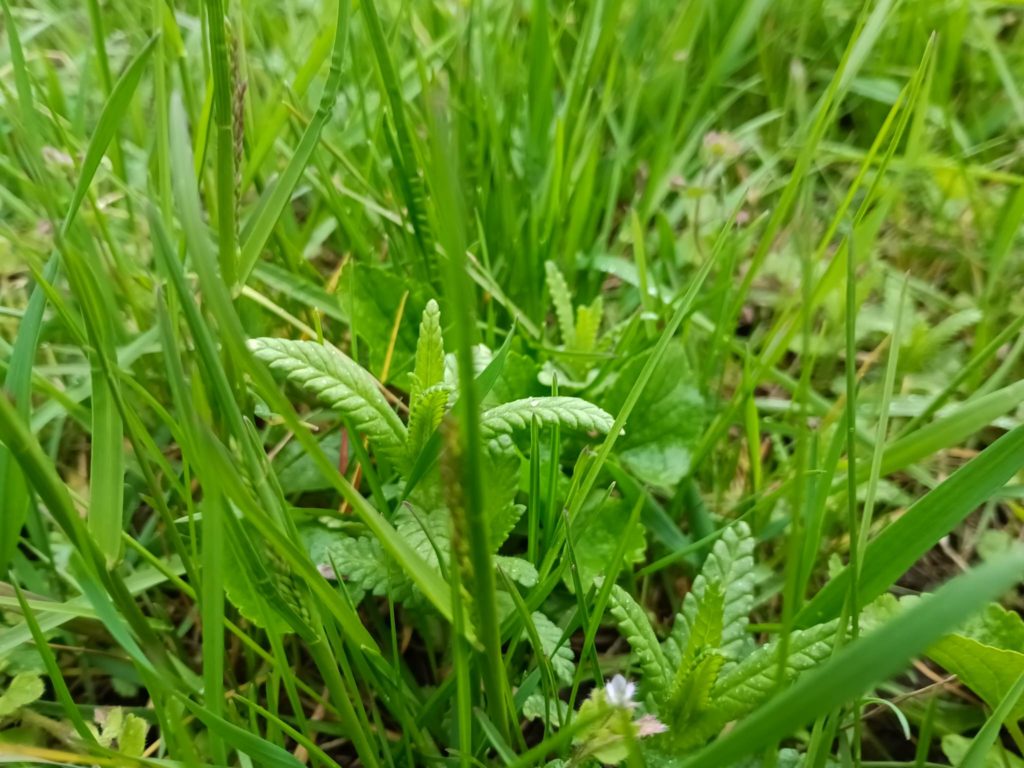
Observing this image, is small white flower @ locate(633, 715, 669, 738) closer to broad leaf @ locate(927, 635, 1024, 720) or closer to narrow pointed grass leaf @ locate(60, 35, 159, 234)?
broad leaf @ locate(927, 635, 1024, 720)

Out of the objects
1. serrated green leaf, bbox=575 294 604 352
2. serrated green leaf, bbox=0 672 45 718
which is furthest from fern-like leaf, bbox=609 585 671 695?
serrated green leaf, bbox=0 672 45 718

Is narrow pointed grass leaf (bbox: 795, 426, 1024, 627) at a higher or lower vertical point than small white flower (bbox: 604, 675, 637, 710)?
higher

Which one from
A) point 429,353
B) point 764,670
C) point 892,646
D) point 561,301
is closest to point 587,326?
point 561,301

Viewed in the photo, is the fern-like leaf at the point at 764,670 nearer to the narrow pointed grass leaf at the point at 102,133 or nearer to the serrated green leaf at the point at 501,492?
the serrated green leaf at the point at 501,492

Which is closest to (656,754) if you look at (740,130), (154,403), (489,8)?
(154,403)

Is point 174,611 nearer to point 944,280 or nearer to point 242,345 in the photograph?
point 242,345

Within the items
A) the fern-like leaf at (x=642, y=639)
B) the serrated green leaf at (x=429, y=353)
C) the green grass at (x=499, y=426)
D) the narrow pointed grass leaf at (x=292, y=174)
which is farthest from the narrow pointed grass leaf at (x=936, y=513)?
the narrow pointed grass leaf at (x=292, y=174)

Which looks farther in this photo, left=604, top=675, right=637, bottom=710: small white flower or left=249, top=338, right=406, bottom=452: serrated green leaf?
left=249, top=338, right=406, bottom=452: serrated green leaf
